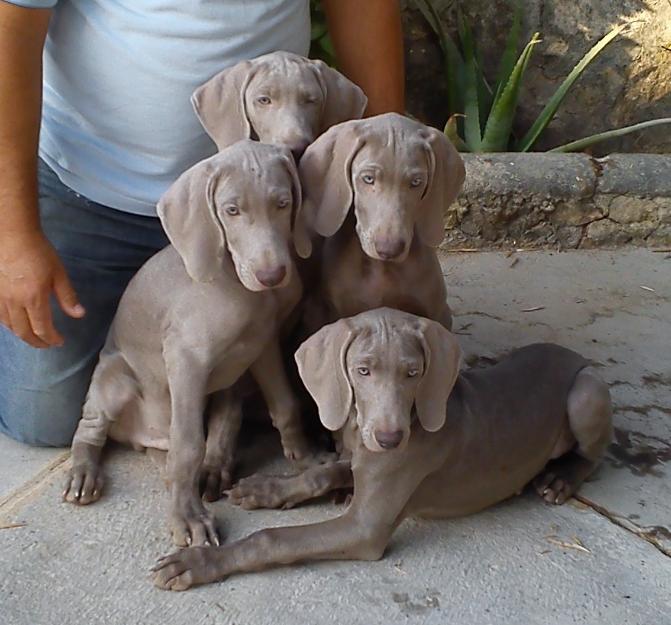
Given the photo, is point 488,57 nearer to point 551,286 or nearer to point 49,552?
point 551,286

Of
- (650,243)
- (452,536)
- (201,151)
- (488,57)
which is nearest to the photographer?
(452,536)

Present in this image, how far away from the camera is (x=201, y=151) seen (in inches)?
111

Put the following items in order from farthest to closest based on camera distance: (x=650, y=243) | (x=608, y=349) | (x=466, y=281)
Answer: (x=650, y=243), (x=466, y=281), (x=608, y=349)

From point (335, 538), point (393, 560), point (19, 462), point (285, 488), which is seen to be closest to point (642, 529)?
point (393, 560)

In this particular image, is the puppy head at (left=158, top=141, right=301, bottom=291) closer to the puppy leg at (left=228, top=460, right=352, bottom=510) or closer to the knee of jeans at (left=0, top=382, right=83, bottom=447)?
the puppy leg at (left=228, top=460, right=352, bottom=510)

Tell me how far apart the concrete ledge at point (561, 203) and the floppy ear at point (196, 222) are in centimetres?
232

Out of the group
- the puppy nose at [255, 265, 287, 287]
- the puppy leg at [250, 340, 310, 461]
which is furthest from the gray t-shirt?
the puppy nose at [255, 265, 287, 287]

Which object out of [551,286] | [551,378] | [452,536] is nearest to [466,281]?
[551,286]

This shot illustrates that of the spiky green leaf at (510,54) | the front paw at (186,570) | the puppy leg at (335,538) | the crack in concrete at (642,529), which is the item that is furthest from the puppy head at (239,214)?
the spiky green leaf at (510,54)

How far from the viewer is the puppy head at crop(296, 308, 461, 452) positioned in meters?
2.21

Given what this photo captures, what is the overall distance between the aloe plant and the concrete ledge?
0.31 m

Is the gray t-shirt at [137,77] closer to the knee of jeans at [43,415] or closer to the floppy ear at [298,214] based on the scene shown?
the floppy ear at [298,214]

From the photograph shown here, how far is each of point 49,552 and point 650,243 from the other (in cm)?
335

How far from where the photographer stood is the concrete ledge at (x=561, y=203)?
4.48m
